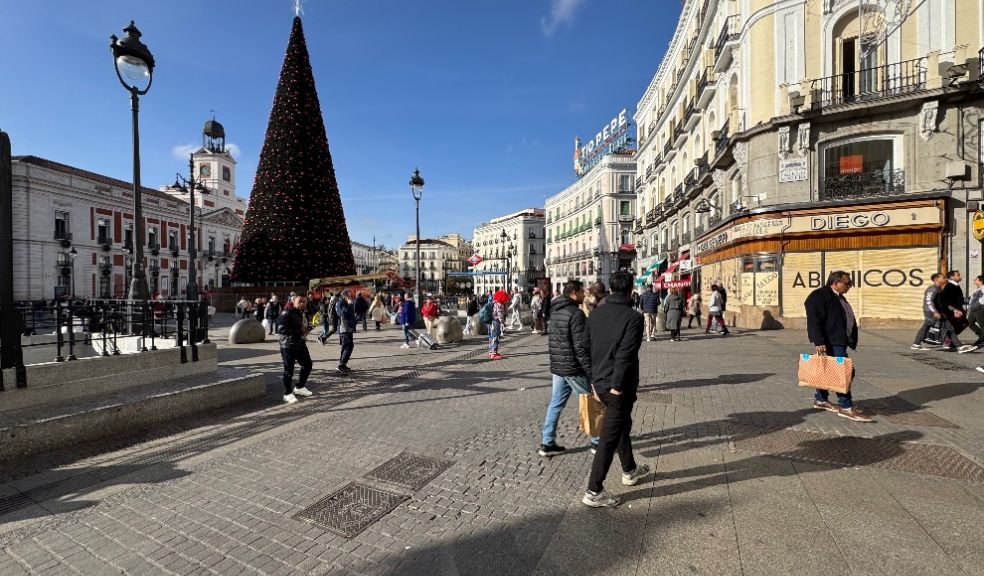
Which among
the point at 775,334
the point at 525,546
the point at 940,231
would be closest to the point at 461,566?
the point at 525,546

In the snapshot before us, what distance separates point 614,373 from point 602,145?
5071cm

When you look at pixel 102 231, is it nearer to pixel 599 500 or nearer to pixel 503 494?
pixel 503 494

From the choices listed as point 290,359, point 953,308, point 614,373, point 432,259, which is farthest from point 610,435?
point 432,259

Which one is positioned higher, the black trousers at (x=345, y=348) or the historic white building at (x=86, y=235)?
the historic white building at (x=86, y=235)

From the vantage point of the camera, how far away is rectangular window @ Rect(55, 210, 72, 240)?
131 feet

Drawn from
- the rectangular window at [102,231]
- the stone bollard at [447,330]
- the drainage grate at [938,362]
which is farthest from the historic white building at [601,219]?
the rectangular window at [102,231]

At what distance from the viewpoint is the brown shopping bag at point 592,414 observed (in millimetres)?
3799

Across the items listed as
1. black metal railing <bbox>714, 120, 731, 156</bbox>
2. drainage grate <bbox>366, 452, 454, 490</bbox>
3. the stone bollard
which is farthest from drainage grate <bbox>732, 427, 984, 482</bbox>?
black metal railing <bbox>714, 120, 731, 156</bbox>

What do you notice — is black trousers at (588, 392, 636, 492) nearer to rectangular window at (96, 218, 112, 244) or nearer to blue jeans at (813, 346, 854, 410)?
blue jeans at (813, 346, 854, 410)

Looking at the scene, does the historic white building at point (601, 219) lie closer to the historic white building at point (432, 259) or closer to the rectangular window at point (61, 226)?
the rectangular window at point (61, 226)

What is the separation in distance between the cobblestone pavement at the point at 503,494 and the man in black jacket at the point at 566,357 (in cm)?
27

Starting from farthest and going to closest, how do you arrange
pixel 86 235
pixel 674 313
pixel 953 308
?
pixel 86 235 → pixel 674 313 → pixel 953 308

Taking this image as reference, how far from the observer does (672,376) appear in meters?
8.15

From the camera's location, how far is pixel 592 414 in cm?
381
